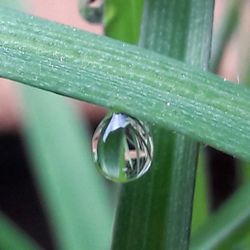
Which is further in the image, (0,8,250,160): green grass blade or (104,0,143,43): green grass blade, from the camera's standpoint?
(104,0,143,43): green grass blade

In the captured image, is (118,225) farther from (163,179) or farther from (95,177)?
(95,177)

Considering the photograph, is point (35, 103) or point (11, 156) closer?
point (35, 103)

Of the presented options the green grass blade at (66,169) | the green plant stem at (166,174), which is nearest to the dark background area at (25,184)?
the green grass blade at (66,169)

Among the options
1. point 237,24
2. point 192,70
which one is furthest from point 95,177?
point 192,70

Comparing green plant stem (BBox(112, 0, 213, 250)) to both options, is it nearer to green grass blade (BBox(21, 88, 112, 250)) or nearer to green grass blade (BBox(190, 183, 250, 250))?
green grass blade (BBox(190, 183, 250, 250))

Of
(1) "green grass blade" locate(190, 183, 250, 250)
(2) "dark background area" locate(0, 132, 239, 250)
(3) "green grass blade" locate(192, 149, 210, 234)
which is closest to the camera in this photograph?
(1) "green grass blade" locate(190, 183, 250, 250)

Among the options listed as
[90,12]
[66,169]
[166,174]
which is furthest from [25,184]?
[166,174]

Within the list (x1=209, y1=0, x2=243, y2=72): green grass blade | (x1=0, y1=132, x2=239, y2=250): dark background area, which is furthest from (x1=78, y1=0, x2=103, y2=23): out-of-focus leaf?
(x1=0, y1=132, x2=239, y2=250): dark background area
